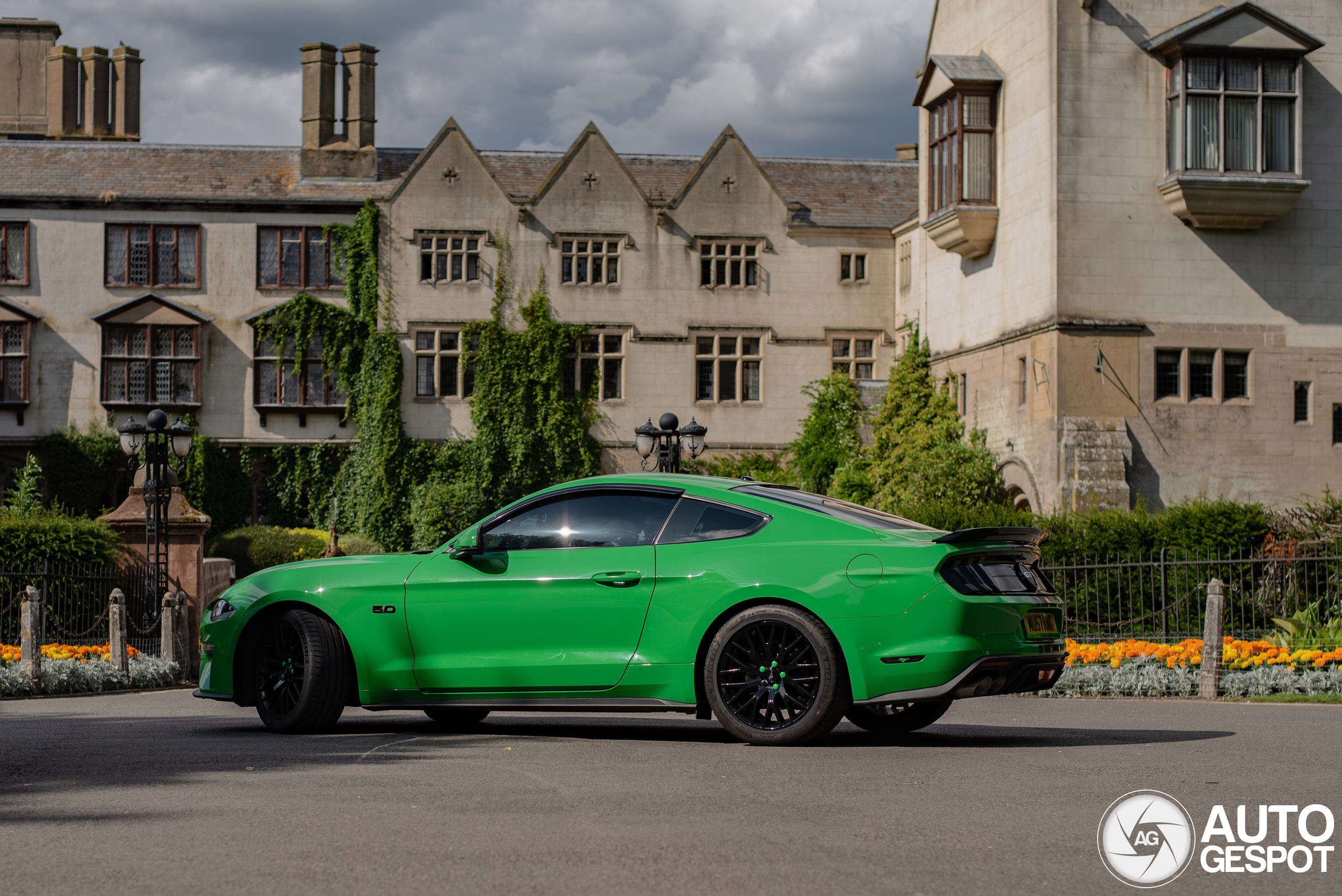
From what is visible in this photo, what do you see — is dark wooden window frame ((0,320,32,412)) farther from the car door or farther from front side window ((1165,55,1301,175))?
the car door

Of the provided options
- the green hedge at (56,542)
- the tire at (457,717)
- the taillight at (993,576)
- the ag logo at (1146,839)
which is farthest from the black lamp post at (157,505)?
the ag logo at (1146,839)

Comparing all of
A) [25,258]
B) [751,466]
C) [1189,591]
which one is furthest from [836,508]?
[25,258]

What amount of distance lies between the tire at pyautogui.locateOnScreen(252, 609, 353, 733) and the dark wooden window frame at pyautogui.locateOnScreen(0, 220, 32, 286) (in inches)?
1229

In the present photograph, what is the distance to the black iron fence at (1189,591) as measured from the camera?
1789 centimetres

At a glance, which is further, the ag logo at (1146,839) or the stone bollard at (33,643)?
the stone bollard at (33,643)

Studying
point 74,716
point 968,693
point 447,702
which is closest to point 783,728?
point 968,693

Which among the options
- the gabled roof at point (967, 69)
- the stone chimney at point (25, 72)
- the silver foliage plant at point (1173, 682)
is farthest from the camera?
the stone chimney at point (25, 72)

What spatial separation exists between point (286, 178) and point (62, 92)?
305 inches

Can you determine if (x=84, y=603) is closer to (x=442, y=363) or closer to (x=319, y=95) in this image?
(x=442, y=363)

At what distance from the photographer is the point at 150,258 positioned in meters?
36.2

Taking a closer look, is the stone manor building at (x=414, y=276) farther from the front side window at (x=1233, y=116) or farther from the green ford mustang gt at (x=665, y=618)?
the green ford mustang gt at (x=665, y=618)

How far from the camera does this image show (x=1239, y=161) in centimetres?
2592

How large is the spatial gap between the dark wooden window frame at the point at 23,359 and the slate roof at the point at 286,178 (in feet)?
10.2

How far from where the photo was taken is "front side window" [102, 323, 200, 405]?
36000 millimetres
